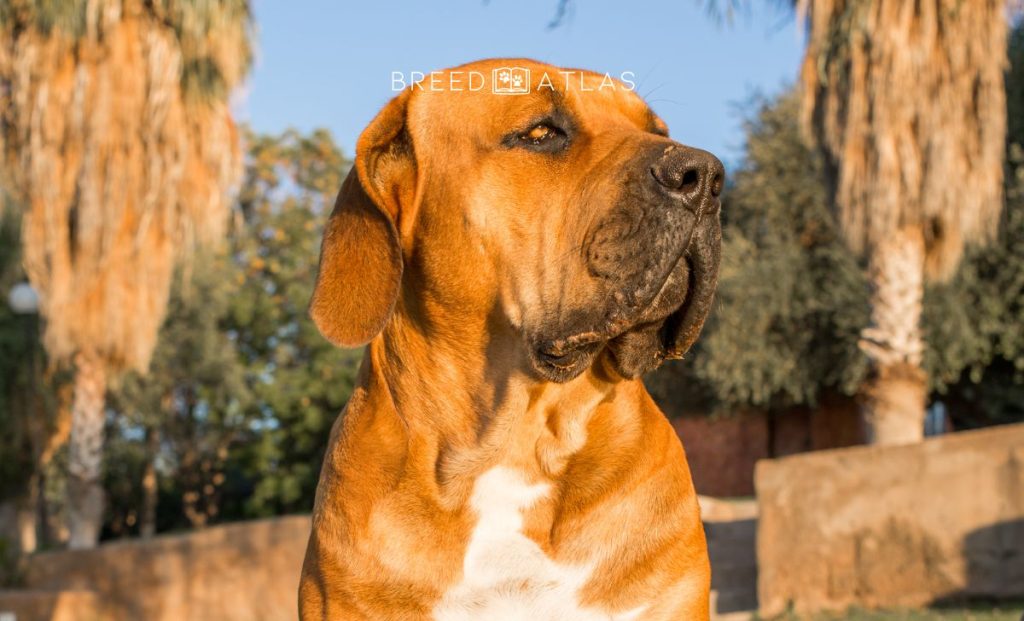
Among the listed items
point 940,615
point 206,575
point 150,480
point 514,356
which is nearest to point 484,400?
point 514,356

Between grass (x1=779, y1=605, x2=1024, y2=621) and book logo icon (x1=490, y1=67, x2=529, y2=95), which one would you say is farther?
grass (x1=779, y1=605, x2=1024, y2=621)

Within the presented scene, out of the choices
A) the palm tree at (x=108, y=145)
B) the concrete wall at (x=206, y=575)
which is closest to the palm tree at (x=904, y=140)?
the concrete wall at (x=206, y=575)

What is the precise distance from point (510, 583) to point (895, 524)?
23.4ft

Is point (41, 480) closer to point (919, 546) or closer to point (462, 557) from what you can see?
point (919, 546)

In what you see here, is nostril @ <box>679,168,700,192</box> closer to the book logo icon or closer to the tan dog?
the tan dog

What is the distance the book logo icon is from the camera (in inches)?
129

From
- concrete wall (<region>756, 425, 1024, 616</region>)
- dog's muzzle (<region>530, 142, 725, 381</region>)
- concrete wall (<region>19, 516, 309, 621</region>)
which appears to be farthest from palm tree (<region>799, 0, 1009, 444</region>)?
dog's muzzle (<region>530, 142, 725, 381</region>)

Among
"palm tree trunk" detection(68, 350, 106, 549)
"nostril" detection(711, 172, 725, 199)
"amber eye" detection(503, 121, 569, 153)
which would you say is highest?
"amber eye" detection(503, 121, 569, 153)

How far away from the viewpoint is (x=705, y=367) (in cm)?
2242

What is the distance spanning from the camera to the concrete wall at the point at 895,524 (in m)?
9.02

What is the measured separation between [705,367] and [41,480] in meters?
15.4

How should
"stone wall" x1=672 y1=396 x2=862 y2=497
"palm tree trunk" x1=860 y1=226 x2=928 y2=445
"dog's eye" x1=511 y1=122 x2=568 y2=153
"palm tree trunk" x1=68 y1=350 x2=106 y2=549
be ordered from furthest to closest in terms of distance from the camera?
"stone wall" x1=672 y1=396 x2=862 y2=497
"palm tree trunk" x1=68 y1=350 x2=106 y2=549
"palm tree trunk" x1=860 y1=226 x2=928 y2=445
"dog's eye" x1=511 y1=122 x2=568 y2=153

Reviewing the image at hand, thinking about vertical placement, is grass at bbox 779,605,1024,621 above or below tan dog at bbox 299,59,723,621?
below

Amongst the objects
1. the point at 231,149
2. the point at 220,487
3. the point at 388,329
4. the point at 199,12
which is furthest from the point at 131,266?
the point at 220,487
